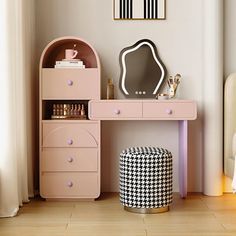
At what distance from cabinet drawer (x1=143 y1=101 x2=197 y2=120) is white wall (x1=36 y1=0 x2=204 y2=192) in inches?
15.6

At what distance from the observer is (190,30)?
4.63m

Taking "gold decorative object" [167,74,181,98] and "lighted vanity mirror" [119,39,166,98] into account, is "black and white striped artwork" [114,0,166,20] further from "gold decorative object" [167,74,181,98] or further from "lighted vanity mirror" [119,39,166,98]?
"gold decorative object" [167,74,181,98]

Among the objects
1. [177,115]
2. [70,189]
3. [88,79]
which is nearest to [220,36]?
[177,115]

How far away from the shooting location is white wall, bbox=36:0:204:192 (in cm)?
462

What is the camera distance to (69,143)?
13.9 feet

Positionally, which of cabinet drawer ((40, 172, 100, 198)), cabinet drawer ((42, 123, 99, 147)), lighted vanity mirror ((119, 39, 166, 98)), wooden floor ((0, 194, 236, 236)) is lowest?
wooden floor ((0, 194, 236, 236))

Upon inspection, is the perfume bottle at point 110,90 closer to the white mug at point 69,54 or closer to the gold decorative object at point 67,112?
the gold decorative object at point 67,112

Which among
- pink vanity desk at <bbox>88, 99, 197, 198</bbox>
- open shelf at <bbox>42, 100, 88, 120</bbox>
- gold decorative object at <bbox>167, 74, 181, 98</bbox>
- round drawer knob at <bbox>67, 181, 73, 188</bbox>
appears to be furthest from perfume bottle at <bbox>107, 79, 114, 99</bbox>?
round drawer knob at <bbox>67, 181, 73, 188</bbox>

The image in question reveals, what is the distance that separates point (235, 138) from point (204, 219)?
92 centimetres

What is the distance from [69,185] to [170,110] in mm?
1017

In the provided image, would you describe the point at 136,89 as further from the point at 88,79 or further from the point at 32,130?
the point at 32,130

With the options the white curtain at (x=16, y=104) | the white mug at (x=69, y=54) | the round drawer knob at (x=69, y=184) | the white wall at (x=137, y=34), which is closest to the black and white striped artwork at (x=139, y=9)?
the white wall at (x=137, y=34)

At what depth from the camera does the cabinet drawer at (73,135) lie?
4242mm

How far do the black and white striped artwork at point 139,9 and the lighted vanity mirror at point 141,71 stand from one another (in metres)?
0.22
